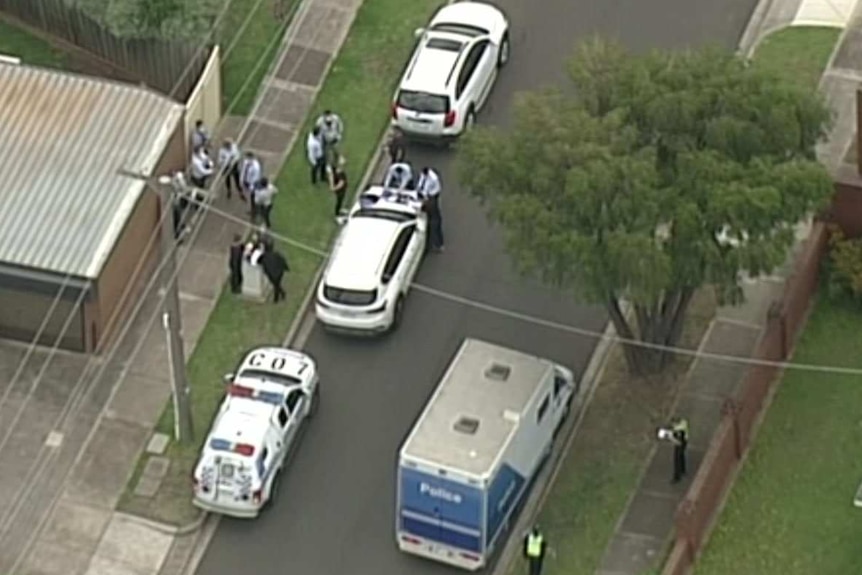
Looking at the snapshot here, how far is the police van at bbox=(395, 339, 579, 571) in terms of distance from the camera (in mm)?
48656

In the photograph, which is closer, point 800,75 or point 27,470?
point 27,470

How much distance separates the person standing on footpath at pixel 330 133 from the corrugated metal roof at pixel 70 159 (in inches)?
122

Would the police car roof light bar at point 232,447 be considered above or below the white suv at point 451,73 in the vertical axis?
below

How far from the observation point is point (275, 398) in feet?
169

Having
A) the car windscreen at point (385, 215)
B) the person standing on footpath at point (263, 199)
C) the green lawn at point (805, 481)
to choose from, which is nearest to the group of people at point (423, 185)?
the car windscreen at point (385, 215)

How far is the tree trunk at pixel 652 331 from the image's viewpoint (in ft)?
170

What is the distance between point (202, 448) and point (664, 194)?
10639mm

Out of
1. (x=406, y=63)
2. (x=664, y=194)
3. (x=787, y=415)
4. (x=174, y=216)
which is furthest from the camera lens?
(x=406, y=63)

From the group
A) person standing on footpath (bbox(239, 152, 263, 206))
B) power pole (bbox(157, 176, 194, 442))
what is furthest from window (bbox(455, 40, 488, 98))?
power pole (bbox(157, 176, 194, 442))

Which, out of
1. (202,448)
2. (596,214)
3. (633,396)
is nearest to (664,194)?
(596,214)

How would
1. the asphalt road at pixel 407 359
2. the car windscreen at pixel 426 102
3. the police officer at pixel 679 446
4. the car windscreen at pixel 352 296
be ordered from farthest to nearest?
1. the car windscreen at pixel 426 102
2. the car windscreen at pixel 352 296
3. the asphalt road at pixel 407 359
4. the police officer at pixel 679 446

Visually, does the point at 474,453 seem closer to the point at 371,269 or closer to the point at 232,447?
the point at 232,447

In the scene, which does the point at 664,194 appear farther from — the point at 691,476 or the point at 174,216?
the point at 174,216

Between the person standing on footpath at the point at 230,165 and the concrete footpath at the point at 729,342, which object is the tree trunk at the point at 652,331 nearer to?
the concrete footpath at the point at 729,342
